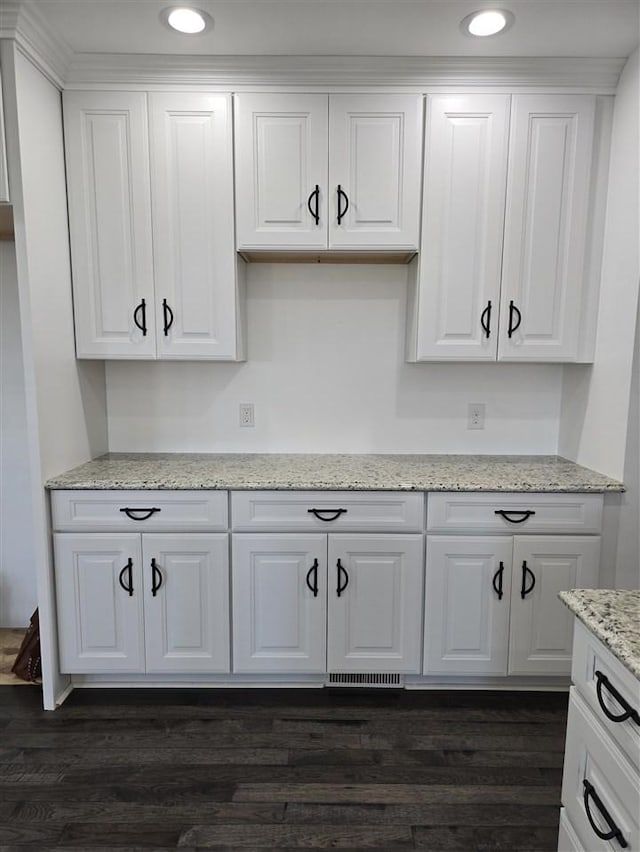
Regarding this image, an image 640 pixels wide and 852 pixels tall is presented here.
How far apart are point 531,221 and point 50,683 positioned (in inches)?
114

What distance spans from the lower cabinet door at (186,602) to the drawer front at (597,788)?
138 centimetres

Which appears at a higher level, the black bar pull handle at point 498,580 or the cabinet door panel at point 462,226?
the cabinet door panel at point 462,226

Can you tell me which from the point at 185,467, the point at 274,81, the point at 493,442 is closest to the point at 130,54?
the point at 274,81

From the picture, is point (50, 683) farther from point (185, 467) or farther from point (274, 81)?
point (274, 81)

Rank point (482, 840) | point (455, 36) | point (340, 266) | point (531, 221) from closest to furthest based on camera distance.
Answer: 1. point (482, 840)
2. point (455, 36)
3. point (531, 221)
4. point (340, 266)

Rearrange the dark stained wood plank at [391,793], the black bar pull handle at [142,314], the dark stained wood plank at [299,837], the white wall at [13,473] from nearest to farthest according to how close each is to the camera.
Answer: the dark stained wood plank at [299,837], the dark stained wood plank at [391,793], the black bar pull handle at [142,314], the white wall at [13,473]

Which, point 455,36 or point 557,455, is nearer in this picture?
point 455,36

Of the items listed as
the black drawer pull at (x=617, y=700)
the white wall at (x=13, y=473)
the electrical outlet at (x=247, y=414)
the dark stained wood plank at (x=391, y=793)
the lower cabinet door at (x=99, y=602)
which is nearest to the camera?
the black drawer pull at (x=617, y=700)


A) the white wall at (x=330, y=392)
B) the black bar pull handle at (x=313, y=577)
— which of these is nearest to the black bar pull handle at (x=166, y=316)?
the white wall at (x=330, y=392)

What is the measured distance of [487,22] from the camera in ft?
5.91

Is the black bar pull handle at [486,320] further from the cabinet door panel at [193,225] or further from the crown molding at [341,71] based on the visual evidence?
the cabinet door panel at [193,225]

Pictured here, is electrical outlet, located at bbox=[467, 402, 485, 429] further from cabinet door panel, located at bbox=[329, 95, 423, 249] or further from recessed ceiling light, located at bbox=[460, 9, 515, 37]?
recessed ceiling light, located at bbox=[460, 9, 515, 37]

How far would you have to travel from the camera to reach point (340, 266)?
249cm

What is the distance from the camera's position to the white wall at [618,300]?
1.98 metres
